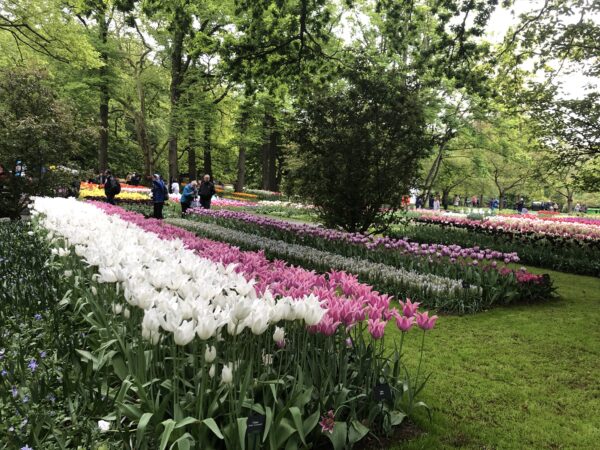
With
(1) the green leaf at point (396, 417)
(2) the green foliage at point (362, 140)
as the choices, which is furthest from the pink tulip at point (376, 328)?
(2) the green foliage at point (362, 140)

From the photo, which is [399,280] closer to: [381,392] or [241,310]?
[381,392]

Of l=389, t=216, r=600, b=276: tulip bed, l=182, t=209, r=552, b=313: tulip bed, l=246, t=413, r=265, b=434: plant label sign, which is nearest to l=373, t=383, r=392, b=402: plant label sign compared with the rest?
l=246, t=413, r=265, b=434: plant label sign

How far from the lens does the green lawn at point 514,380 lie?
3.27 meters

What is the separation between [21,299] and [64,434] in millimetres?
2595

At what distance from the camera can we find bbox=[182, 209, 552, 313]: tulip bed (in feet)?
22.7

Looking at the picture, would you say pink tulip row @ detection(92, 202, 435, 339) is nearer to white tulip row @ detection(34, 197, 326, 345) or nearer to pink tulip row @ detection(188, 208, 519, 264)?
white tulip row @ detection(34, 197, 326, 345)

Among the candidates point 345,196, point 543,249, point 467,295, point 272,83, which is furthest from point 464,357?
point 272,83

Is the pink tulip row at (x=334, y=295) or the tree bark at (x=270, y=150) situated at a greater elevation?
the tree bark at (x=270, y=150)

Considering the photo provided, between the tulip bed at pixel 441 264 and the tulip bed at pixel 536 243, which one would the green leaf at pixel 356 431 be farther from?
the tulip bed at pixel 536 243

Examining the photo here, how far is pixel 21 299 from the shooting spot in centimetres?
437

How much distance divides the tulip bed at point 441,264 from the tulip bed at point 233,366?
3.62 metres

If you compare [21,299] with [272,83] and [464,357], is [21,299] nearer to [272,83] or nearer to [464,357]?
[464,357]

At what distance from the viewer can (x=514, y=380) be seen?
4324mm

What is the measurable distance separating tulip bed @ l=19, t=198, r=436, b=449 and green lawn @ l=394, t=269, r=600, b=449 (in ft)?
1.70
